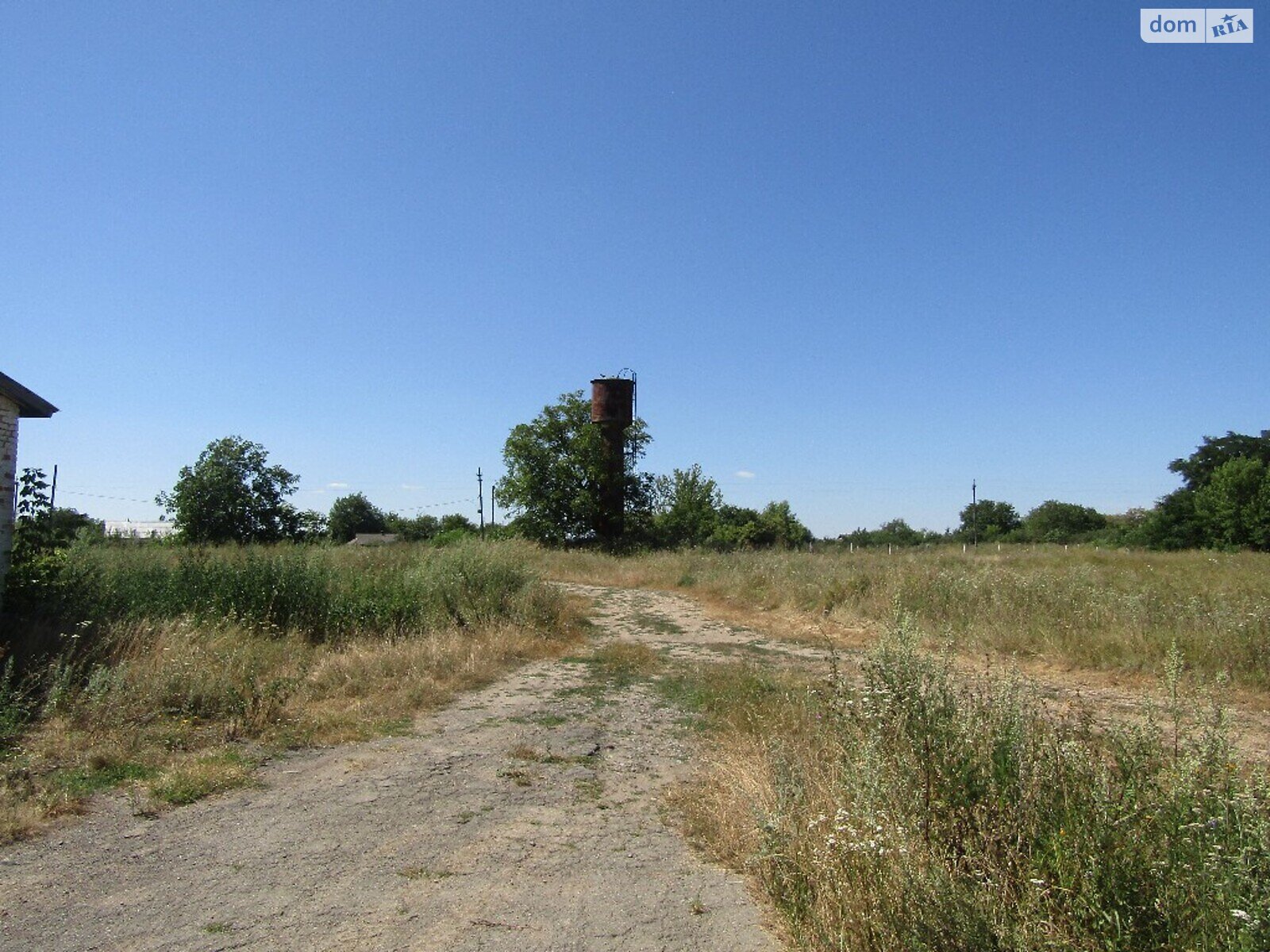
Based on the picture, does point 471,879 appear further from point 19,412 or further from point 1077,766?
point 19,412

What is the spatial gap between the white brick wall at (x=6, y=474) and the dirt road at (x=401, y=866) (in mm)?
5319

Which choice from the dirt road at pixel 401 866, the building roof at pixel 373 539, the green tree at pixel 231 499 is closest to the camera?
the dirt road at pixel 401 866

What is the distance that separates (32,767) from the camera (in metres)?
5.28

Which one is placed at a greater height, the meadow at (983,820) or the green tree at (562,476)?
the green tree at (562,476)

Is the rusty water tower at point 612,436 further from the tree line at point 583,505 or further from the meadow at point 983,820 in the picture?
the meadow at point 983,820

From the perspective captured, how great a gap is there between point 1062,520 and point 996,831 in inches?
3290

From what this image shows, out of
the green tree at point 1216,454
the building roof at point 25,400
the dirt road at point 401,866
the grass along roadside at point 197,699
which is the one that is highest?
the green tree at point 1216,454

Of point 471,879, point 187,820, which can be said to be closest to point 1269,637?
point 471,879

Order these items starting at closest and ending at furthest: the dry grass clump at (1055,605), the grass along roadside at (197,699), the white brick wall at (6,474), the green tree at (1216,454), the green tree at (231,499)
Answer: the grass along roadside at (197,699)
the white brick wall at (6,474)
the dry grass clump at (1055,605)
the green tree at (231,499)
the green tree at (1216,454)

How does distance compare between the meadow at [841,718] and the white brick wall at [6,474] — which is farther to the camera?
the white brick wall at [6,474]

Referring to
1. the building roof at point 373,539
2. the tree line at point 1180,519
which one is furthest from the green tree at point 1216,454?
the building roof at point 373,539

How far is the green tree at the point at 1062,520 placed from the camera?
7444 centimetres

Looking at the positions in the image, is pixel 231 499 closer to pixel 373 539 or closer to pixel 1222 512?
pixel 373 539

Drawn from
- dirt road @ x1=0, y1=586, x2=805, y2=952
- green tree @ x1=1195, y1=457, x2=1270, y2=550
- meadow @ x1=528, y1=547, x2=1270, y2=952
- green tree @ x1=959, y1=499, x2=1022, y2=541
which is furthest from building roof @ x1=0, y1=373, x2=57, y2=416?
green tree @ x1=959, y1=499, x2=1022, y2=541
